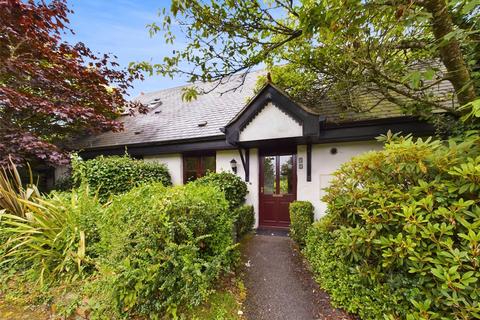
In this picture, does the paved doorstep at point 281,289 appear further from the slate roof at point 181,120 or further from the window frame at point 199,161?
the slate roof at point 181,120

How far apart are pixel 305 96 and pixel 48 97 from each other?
8402mm

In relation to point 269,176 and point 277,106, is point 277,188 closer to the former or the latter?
point 269,176

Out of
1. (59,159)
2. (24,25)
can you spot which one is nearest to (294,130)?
(59,159)

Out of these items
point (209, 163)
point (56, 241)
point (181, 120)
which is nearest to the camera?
point (56, 241)

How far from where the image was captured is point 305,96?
639cm

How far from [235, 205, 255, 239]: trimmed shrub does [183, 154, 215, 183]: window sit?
2167mm

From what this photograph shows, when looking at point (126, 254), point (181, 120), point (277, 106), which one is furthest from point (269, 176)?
point (126, 254)

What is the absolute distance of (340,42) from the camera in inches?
162

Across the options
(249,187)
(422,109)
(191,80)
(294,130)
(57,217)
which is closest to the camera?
(57,217)

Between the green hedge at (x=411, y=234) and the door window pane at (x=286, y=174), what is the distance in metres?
3.45

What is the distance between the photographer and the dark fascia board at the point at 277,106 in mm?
5387

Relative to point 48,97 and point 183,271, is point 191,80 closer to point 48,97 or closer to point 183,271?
point 183,271

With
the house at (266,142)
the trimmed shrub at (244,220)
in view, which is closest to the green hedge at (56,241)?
the trimmed shrub at (244,220)

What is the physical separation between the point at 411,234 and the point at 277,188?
4.52 m
